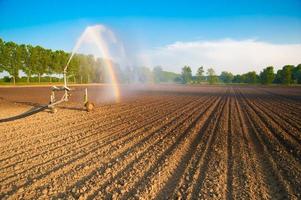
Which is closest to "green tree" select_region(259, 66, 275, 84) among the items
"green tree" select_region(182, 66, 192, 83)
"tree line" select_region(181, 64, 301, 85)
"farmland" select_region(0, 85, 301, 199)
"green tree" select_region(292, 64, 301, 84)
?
"tree line" select_region(181, 64, 301, 85)

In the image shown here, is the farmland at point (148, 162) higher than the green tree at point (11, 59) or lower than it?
lower

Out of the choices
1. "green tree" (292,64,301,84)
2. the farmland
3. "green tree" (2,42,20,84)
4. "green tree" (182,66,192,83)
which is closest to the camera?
the farmland

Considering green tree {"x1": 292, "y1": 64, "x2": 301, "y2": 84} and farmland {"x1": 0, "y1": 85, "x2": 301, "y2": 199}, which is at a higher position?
green tree {"x1": 292, "y1": 64, "x2": 301, "y2": 84}

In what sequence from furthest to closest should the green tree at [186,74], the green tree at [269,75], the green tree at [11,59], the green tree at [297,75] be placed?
1. the green tree at [186,74]
2. the green tree at [297,75]
3. the green tree at [269,75]
4. the green tree at [11,59]

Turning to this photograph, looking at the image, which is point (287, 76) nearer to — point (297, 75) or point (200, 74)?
point (297, 75)

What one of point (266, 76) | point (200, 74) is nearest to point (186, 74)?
point (200, 74)

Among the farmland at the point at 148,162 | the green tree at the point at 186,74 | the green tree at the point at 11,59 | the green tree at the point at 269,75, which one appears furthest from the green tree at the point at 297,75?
the farmland at the point at 148,162

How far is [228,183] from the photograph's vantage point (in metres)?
5.91

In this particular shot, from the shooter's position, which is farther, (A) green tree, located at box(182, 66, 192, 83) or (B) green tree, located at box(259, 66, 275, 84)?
(A) green tree, located at box(182, 66, 192, 83)

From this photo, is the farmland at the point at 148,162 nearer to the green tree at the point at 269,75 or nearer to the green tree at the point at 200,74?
the green tree at the point at 269,75

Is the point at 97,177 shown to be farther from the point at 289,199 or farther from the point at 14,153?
the point at 289,199

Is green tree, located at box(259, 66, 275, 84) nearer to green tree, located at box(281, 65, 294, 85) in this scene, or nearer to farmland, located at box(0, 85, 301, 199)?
green tree, located at box(281, 65, 294, 85)

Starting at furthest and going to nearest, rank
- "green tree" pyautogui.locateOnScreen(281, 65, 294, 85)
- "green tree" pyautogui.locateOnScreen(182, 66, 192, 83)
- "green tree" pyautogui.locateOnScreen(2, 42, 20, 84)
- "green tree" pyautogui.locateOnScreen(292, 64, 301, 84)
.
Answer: "green tree" pyautogui.locateOnScreen(182, 66, 192, 83) → "green tree" pyautogui.locateOnScreen(292, 64, 301, 84) → "green tree" pyautogui.locateOnScreen(281, 65, 294, 85) → "green tree" pyautogui.locateOnScreen(2, 42, 20, 84)

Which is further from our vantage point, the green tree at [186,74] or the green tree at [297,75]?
the green tree at [186,74]
